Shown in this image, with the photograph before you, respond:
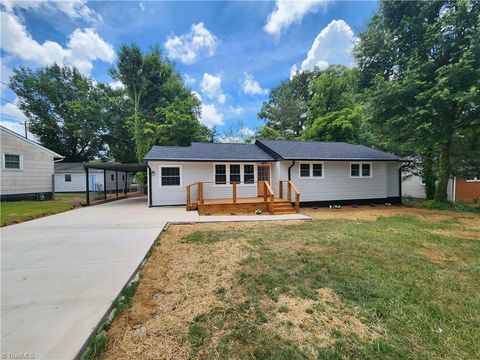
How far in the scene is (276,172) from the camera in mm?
11648

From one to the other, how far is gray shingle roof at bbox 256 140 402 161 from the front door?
3.11 ft

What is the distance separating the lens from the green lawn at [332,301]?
2064 mm

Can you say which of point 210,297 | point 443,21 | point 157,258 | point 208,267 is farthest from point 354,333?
A: point 443,21

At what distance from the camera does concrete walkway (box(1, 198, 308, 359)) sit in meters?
2.04

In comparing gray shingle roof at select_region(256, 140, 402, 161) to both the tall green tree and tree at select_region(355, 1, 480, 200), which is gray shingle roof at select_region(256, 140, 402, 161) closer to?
tree at select_region(355, 1, 480, 200)

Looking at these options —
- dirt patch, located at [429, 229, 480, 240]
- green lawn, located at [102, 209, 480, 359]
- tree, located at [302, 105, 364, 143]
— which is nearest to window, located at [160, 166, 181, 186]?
green lawn, located at [102, 209, 480, 359]

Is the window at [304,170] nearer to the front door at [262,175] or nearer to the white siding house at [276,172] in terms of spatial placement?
the white siding house at [276,172]

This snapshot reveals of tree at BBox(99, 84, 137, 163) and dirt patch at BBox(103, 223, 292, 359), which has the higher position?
tree at BBox(99, 84, 137, 163)

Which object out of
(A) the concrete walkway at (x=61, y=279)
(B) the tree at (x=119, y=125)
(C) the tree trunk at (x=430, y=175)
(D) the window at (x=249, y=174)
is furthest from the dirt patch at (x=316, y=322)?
(B) the tree at (x=119, y=125)

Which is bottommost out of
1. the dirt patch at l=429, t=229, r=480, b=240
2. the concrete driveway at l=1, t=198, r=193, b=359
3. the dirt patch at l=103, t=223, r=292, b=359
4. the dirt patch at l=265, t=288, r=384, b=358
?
the dirt patch at l=429, t=229, r=480, b=240

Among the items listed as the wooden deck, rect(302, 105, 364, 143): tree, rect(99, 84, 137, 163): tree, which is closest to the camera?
the wooden deck

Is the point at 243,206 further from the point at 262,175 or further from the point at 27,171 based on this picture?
the point at 27,171

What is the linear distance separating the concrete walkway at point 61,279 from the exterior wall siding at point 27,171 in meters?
8.93

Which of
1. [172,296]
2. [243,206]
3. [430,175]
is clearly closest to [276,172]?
[243,206]
